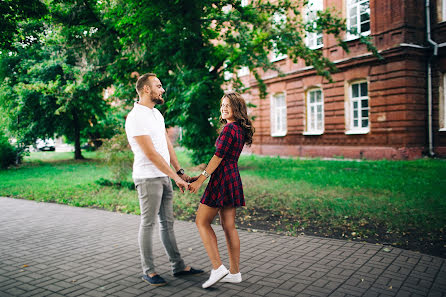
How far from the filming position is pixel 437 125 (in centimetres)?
1683

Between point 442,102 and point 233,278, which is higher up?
point 442,102

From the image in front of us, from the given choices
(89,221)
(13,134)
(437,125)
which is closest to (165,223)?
(89,221)

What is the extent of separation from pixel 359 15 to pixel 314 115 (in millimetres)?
5817

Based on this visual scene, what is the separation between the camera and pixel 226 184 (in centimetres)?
379

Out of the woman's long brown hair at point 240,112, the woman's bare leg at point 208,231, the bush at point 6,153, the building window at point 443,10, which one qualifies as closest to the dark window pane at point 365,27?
the building window at point 443,10

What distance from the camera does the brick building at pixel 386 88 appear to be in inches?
656

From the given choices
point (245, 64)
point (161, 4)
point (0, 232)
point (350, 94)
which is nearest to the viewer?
point (0, 232)

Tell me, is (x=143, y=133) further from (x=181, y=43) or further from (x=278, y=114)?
(x=278, y=114)

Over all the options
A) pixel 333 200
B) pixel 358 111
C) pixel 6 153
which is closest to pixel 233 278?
pixel 333 200

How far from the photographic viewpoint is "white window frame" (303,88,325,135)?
21062 mm

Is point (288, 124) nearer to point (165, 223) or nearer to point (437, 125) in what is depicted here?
point (437, 125)

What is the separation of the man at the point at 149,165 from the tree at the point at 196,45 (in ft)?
21.9

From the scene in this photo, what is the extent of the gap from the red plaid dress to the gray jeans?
19.6 inches

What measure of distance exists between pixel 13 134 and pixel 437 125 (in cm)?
2233
